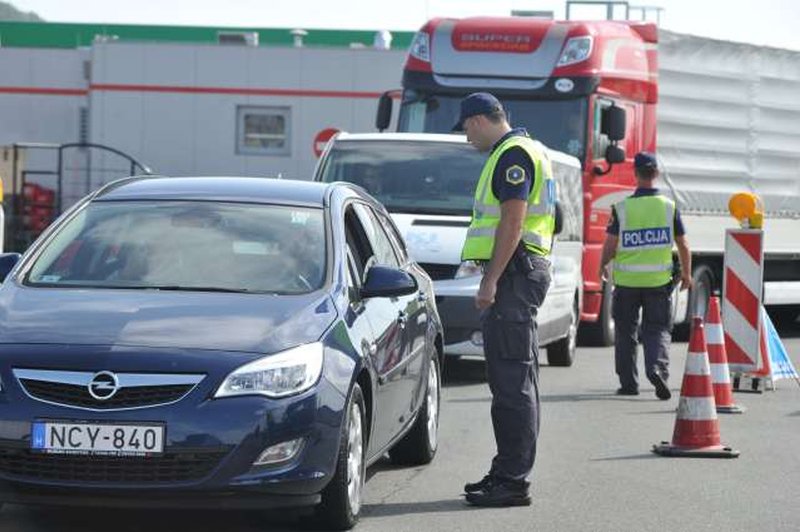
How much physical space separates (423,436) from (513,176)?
1768 mm

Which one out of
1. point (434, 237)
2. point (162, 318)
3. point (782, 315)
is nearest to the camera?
point (162, 318)

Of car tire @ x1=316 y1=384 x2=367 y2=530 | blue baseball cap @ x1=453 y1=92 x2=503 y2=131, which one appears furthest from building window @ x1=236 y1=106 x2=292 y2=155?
car tire @ x1=316 y1=384 x2=367 y2=530

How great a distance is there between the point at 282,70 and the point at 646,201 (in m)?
20.6

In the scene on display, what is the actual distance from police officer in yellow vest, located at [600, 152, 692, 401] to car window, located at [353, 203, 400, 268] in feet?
15.4

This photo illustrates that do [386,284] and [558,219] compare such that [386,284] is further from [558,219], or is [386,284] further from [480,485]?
[558,219]

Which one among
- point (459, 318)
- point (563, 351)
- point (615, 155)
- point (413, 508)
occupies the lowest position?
point (563, 351)

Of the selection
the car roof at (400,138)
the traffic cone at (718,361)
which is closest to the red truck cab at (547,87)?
the car roof at (400,138)

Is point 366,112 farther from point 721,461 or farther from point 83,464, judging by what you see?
point 83,464

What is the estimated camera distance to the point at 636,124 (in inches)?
794

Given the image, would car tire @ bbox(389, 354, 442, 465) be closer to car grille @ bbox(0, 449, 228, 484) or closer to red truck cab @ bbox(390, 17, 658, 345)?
car grille @ bbox(0, 449, 228, 484)

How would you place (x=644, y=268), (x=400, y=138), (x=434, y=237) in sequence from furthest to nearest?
1. (x=400, y=138)
2. (x=434, y=237)
3. (x=644, y=268)

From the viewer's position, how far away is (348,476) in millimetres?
7457

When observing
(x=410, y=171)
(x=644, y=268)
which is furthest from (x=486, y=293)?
(x=410, y=171)

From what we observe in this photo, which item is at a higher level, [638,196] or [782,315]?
[638,196]
